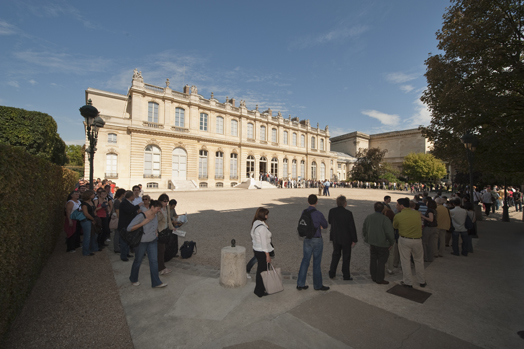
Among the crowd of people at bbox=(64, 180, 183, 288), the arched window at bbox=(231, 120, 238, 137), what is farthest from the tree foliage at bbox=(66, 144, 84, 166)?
the crowd of people at bbox=(64, 180, 183, 288)

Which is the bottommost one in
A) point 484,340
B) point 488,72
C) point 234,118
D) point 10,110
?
point 484,340

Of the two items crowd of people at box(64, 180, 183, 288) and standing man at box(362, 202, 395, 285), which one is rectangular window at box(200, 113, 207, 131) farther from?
standing man at box(362, 202, 395, 285)

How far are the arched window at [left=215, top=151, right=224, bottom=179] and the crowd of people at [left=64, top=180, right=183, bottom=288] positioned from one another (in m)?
24.2

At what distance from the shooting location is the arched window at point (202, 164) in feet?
95.5

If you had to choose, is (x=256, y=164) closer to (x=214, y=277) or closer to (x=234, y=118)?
(x=234, y=118)

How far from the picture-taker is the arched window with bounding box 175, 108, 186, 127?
27.6 meters

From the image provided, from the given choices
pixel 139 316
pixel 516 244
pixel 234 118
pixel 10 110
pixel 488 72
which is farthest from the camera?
pixel 234 118

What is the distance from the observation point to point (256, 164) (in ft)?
113

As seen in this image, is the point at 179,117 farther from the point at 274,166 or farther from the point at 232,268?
the point at 232,268

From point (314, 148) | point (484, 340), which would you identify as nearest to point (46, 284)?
point (484, 340)

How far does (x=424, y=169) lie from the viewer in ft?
139

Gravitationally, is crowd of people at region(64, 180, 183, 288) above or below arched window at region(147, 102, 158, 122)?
below

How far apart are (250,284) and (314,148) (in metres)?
41.1

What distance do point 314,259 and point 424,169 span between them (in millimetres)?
48011
